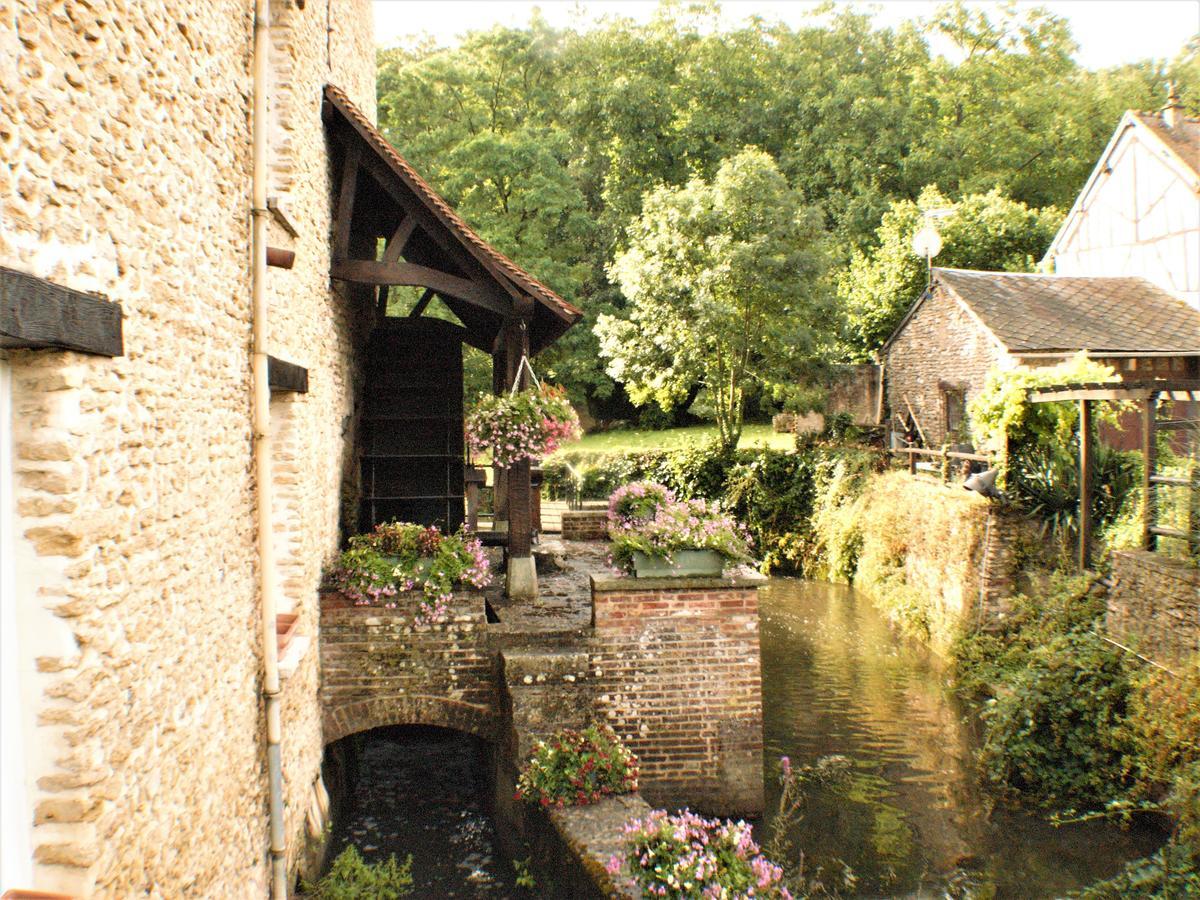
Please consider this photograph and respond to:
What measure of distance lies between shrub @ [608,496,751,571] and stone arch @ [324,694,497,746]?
1.71m

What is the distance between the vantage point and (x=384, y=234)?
1141 centimetres

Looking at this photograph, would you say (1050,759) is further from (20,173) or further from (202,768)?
(20,173)

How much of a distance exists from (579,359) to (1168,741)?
20535 mm

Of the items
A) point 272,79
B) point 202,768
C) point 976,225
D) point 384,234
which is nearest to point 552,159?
point 976,225

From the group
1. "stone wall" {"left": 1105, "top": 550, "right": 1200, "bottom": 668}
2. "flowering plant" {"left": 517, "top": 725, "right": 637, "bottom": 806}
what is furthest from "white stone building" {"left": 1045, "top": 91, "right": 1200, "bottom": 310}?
"flowering plant" {"left": 517, "top": 725, "right": 637, "bottom": 806}

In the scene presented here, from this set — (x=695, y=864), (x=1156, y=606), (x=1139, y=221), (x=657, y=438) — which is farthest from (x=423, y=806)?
(x=657, y=438)

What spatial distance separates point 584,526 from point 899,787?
557cm

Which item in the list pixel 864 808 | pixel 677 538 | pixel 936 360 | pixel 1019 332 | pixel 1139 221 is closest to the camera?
pixel 677 538

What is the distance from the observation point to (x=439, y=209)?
317 inches

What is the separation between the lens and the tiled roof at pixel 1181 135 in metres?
17.7

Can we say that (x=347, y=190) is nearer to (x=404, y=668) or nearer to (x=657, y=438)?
(x=404, y=668)

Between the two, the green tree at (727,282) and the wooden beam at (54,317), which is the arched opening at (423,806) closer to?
the wooden beam at (54,317)

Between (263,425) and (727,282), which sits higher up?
(727,282)

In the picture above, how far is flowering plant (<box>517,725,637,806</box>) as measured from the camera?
679 cm
